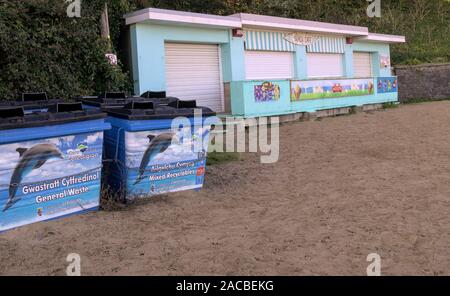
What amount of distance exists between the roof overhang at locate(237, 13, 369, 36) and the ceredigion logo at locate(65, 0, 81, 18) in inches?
198

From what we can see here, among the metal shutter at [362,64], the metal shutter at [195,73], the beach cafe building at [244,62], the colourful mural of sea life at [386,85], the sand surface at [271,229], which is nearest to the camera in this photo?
the sand surface at [271,229]

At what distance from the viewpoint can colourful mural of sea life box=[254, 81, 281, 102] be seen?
12.9m

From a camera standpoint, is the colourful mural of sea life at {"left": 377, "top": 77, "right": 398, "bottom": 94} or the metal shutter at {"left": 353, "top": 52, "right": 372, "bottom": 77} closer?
the colourful mural of sea life at {"left": 377, "top": 77, "right": 398, "bottom": 94}

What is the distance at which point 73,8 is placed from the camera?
33.0 ft

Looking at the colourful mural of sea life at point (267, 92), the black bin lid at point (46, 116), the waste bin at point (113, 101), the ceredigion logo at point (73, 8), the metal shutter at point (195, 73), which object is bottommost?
the black bin lid at point (46, 116)

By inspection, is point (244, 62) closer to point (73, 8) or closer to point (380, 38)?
point (73, 8)

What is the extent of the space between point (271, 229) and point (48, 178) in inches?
89.9

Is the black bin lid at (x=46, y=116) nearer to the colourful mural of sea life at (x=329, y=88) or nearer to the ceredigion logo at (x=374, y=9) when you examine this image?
the colourful mural of sea life at (x=329, y=88)

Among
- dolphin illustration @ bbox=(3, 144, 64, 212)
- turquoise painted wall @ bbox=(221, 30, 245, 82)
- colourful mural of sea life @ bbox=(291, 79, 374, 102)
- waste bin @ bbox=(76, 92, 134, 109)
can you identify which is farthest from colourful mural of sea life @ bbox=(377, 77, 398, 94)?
dolphin illustration @ bbox=(3, 144, 64, 212)

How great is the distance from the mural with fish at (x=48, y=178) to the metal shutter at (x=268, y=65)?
400 inches

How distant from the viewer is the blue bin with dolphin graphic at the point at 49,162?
13.8ft

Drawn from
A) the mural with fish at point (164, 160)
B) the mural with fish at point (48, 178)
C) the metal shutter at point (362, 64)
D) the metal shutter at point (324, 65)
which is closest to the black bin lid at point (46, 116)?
the mural with fish at point (48, 178)

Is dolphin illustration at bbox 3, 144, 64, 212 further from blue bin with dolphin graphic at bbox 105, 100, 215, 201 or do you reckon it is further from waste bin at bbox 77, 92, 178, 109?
waste bin at bbox 77, 92, 178, 109
